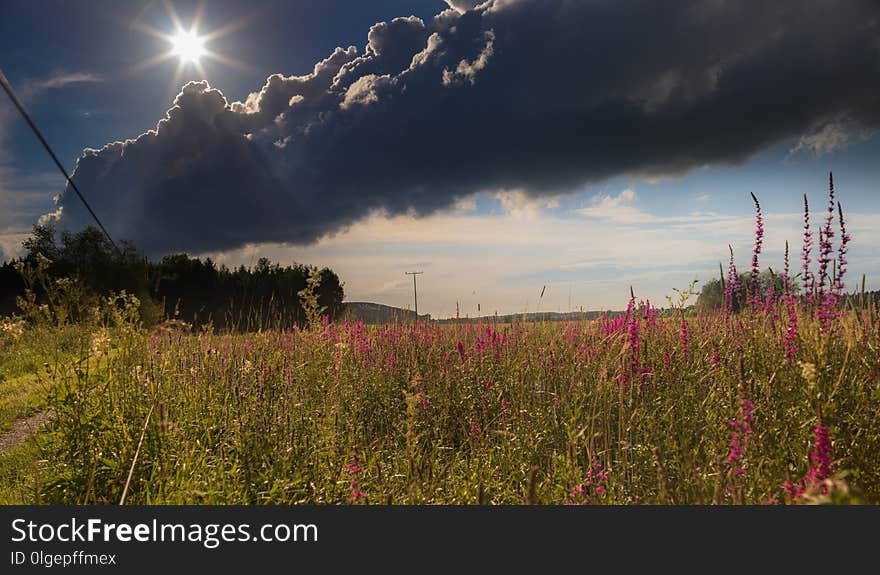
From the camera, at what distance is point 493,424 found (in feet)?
17.5

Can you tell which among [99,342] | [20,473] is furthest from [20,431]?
[99,342]

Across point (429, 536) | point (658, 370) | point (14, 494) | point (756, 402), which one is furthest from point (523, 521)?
point (14, 494)

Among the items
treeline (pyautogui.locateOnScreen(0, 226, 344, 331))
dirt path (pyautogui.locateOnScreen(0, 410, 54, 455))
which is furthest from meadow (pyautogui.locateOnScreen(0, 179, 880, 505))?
treeline (pyautogui.locateOnScreen(0, 226, 344, 331))

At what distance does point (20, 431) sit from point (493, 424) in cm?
689

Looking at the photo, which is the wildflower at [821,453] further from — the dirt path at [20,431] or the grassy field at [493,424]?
the dirt path at [20,431]

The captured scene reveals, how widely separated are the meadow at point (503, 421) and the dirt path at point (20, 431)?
85cm

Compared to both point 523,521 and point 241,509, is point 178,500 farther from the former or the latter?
point 523,521

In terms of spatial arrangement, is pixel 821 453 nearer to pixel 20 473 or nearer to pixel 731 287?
pixel 731 287

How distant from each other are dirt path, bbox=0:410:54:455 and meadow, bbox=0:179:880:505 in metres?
0.85

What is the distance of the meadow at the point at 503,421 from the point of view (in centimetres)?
346

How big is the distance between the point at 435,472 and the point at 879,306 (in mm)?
5201

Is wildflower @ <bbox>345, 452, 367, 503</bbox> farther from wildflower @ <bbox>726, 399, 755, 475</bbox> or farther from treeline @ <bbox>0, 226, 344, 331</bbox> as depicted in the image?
treeline @ <bbox>0, 226, 344, 331</bbox>

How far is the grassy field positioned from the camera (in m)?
3.44

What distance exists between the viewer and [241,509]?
2.39 metres
